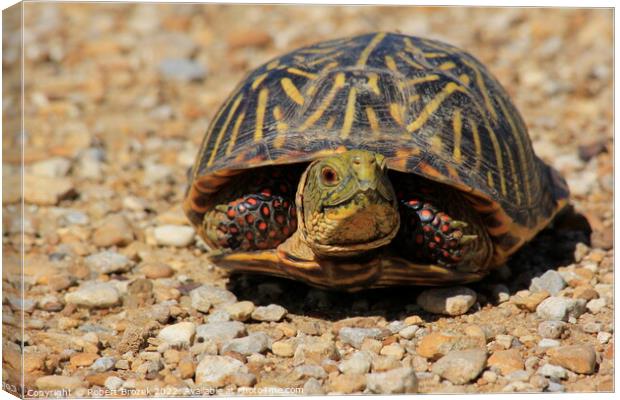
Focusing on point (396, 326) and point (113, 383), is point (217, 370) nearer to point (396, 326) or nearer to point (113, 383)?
point (113, 383)

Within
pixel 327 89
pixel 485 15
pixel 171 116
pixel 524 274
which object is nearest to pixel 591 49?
pixel 485 15

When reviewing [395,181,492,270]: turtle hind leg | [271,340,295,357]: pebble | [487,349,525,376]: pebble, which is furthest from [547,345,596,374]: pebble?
[271,340,295,357]: pebble

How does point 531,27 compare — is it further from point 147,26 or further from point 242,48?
point 147,26

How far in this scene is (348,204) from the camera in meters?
3.23

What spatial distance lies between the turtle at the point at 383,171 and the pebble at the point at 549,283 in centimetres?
17

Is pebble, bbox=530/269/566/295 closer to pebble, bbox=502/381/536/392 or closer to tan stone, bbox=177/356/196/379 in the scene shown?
pebble, bbox=502/381/536/392

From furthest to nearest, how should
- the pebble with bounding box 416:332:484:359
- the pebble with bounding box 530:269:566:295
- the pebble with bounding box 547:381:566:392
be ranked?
the pebble with bounding box 530:269:566:295 → the pebble with bounding box 416:332:484:359 → the pebble with bounding box 547:381:566:392

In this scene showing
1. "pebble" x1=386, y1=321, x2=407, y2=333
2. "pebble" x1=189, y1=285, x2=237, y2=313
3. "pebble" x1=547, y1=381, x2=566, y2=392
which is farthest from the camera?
"pebble" x1=189, y1=285, x2=237, y2=313

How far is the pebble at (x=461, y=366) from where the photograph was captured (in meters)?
3.18

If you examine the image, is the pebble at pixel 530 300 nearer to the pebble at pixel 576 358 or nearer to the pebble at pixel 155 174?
the pebble at pixel 576 358

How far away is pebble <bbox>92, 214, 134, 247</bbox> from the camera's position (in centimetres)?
456

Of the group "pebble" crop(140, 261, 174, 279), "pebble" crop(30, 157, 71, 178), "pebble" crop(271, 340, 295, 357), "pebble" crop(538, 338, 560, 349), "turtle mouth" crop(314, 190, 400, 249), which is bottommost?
"pebble" crop(538, 338, 560, 349)

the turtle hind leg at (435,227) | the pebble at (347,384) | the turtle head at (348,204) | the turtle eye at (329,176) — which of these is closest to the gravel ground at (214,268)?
the pebble at (347,384)

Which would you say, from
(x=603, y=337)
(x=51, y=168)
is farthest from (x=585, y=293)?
(x=51, y=168)
